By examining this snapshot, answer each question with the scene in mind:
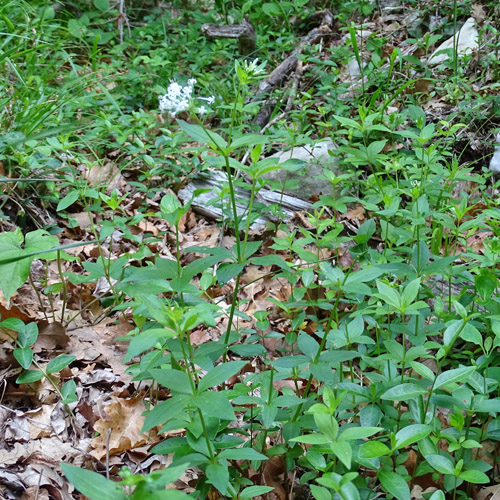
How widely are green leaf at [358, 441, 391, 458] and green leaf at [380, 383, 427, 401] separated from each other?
6.7 inches

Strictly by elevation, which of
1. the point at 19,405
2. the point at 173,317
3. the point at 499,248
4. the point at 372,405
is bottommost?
the point at 19,405

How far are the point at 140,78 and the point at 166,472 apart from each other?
4.01 meters

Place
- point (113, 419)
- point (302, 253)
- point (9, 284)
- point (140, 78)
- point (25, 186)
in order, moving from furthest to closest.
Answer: point (140, 78) → point (25, 186) → point (302, 253) → point (113, 419) → point (9, 284)

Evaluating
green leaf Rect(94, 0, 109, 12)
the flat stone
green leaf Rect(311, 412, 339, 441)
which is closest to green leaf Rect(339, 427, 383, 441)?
green leaf Rect(311, 412, 339, 441)

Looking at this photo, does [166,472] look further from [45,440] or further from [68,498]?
[45,440]

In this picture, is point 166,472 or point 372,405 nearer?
point 166,472

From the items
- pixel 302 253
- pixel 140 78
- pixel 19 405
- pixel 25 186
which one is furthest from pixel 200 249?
pixel 140 78

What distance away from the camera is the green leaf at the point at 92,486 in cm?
82

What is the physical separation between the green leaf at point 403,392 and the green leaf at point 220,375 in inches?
17.2

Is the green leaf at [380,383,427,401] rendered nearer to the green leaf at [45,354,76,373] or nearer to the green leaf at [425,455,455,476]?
the green leaf at [425,455,455,476]

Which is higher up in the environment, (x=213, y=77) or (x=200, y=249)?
(x=200, y=249)

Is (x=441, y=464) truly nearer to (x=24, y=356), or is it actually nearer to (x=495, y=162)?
(x=24, y=356)

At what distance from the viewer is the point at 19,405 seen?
1.82 meters

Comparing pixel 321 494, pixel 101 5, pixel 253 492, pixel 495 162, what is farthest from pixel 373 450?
pixel 101 5
